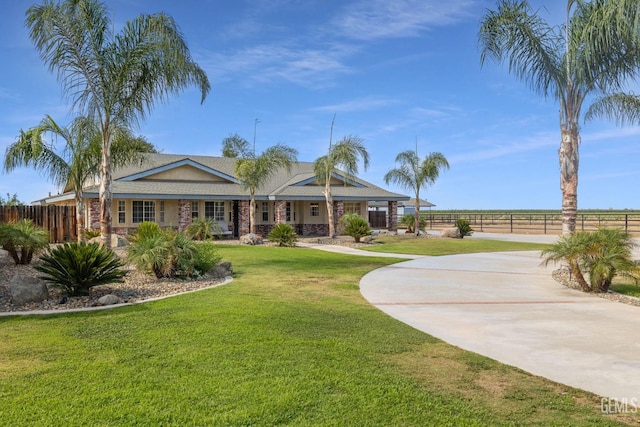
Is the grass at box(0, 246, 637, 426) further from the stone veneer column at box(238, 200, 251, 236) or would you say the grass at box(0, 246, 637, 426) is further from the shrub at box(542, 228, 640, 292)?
the stone veneer column at box(238, 200, 251, 236)

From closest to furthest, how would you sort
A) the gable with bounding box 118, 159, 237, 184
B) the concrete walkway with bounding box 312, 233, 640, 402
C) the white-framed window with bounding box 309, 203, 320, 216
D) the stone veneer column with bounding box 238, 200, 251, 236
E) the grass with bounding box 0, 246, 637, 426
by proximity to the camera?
1. the grass with bounding box 0, 246, 637, 426
2. the concrete walkway with bounding box 312, 233, 640, 402
3. the gable with bounding box 118, 159, 237, 184
4. the stone veneer column with bounding box 238, 200, 251, 236
5. the white-framed window with bounding box 309, 203, 320, 216

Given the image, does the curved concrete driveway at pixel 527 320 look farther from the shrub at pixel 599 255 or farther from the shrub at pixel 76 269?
the shrub at pixel 76 269

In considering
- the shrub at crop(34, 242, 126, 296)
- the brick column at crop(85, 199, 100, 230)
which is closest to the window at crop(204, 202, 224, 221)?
the brick column at crop(85, 199, 100, 230)

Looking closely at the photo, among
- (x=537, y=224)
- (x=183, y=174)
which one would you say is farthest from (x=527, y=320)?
(x=537, y=224)

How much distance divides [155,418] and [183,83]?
12.9 metres

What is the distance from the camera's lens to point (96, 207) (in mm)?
25938

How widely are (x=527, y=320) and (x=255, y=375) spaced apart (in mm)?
4811

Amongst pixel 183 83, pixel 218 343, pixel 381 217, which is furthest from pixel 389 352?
pixel 381 217

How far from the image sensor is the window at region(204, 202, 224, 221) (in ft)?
99.3

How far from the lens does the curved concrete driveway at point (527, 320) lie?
5188mm

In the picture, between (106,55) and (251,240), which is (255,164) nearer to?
(251,240)

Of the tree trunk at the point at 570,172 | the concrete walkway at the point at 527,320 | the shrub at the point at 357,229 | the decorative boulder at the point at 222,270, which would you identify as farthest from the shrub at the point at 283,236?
the tree trunk at the point at 570,172

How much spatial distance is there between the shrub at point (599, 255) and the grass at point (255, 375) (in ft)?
18.6

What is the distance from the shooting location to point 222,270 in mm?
12898
